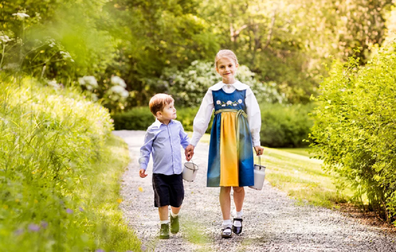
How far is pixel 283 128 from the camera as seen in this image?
17625mm

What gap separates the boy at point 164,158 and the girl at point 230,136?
7.3 inches

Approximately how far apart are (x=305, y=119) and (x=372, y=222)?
13522 millimetres

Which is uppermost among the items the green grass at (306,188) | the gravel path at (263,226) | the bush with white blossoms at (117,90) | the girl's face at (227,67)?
the girl's face at (227,67)

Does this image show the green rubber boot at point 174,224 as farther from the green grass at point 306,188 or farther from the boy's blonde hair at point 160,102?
the green grass at point 306,188

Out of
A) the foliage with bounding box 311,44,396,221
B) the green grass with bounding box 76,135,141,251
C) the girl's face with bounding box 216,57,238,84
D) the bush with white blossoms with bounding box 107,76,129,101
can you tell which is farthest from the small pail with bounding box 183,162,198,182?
the bush with white blossoms with bounding box 107,76,129,101

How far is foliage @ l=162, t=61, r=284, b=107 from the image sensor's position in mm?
19975

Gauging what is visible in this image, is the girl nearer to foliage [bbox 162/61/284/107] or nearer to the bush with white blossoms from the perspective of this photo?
the bush with white blossoms

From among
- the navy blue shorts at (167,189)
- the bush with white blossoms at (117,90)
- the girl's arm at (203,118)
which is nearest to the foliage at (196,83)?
the bush with white blossoms at (117,90)

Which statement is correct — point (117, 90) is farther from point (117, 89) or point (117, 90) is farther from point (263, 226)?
point (263, 226)

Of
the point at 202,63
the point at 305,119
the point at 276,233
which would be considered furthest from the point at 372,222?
the point at 202,63

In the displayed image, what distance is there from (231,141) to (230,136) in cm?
5

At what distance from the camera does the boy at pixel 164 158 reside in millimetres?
4141

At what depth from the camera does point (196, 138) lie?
14.3ft

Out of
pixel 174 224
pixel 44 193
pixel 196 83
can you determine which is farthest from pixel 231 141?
pixel 196 83
